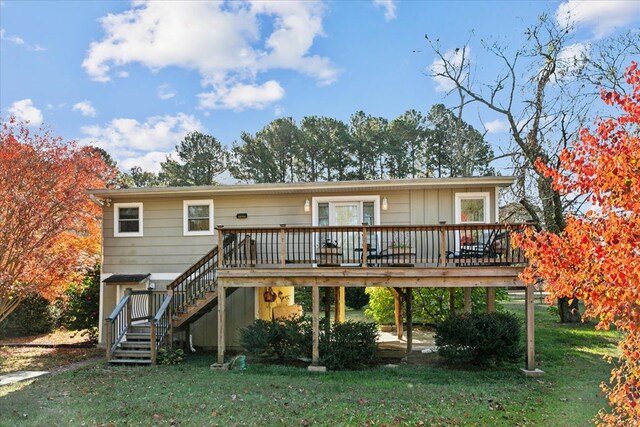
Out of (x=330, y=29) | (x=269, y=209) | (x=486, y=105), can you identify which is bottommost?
(x=269, y=209)

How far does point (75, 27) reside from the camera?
13.8m

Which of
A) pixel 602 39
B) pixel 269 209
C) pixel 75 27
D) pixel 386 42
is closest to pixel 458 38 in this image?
pixel 386 42

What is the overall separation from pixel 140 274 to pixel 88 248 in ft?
8.36

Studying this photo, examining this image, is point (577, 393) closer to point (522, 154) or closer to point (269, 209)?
point (269, 209)

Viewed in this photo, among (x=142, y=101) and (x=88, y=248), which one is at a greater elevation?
(x=142, y=101)

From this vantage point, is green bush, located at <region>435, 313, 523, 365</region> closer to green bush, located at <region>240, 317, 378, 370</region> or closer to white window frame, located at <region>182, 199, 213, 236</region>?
green bush, located at <region>240, 317, 378, 370</region>

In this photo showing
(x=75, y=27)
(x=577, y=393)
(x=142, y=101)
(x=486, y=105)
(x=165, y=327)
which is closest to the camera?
(x=577, y=393)


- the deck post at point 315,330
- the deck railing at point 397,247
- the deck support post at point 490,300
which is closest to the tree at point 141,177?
the deck railing at point 397,247

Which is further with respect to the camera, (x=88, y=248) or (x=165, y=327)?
(x=88, y=248)

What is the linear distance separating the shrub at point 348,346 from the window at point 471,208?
371 cm

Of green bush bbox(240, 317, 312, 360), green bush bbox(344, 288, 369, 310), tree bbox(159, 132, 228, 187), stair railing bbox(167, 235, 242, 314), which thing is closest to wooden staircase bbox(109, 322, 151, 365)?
stair railing bbox(167, 235, 242, 314)

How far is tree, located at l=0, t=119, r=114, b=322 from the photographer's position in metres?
11.9

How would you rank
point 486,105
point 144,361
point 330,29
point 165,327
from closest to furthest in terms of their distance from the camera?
point 144,361, point 165,327, point 330,29, point 486,105

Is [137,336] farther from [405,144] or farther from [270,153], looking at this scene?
[405,144]
